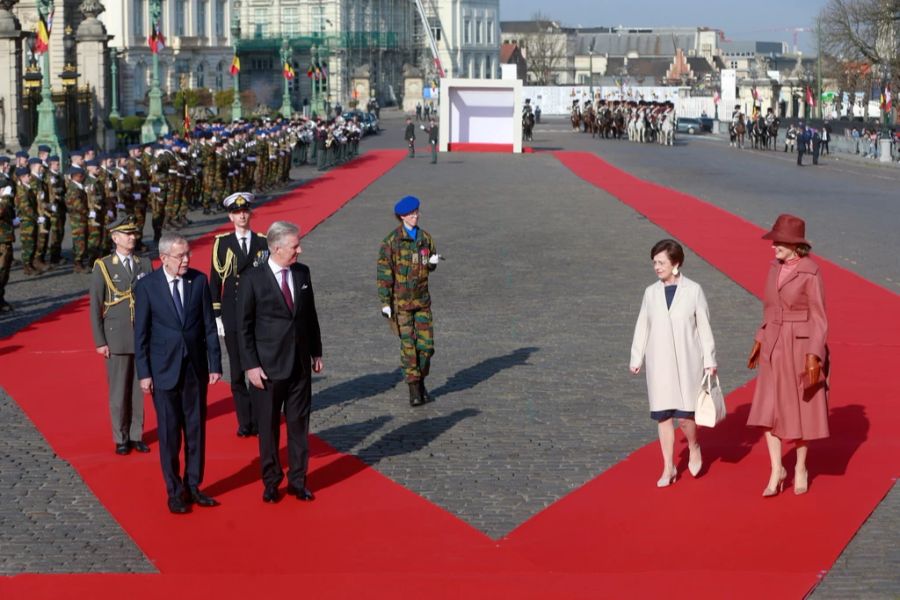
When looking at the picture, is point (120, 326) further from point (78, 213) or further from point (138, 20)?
point (138, 20)

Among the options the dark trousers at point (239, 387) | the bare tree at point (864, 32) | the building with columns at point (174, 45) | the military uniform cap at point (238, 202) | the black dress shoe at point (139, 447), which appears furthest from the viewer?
the building with columns at point (174, 45)

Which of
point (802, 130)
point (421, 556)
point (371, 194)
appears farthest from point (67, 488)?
point (802, 130)

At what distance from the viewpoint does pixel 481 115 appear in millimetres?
59500

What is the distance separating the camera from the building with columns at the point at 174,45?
84.7 metres

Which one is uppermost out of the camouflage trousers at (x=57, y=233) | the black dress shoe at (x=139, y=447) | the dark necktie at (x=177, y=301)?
the dark necktie at (x=177, y=301)

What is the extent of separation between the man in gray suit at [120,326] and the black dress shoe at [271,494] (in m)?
1.65

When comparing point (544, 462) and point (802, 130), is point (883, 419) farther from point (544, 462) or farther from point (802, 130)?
point (802, 130)

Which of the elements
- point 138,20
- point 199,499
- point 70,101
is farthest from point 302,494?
point 138,20

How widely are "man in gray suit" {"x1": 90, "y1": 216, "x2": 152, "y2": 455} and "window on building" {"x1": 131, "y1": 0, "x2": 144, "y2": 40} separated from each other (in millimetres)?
80132

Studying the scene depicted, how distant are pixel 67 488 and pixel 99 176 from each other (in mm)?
12551

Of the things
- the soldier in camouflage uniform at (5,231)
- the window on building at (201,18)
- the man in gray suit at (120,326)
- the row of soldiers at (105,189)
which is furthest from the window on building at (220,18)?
the man in gray suit at (120,326)

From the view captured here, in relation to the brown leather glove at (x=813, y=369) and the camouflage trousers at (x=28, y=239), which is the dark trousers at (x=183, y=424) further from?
the camouflage trousers at (x=28, y=239)

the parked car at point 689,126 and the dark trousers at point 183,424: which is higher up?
the dark trousers at point 183,424

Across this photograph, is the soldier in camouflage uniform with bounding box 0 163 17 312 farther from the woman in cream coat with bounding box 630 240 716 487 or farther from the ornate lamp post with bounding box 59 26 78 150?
the ornate lamp post with bounding box 59 26 78 150
